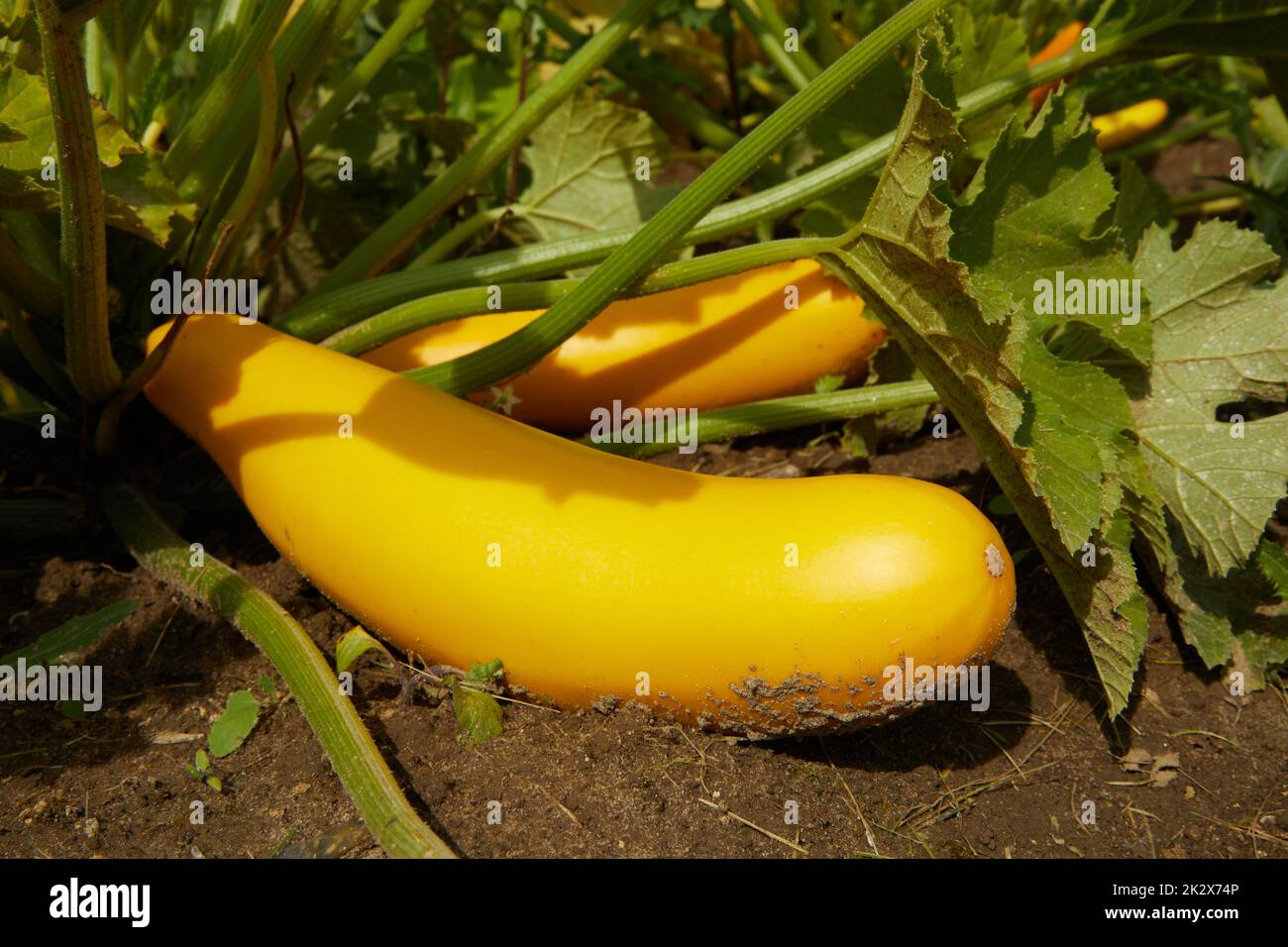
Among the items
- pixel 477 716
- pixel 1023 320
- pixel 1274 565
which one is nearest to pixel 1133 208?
pixel 1274 565

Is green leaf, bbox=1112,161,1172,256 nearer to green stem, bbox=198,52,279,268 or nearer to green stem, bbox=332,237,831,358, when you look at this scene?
green stem, bbox=332,237,831,358

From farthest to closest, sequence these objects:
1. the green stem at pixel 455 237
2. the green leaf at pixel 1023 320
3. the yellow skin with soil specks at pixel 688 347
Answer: the green stem at pixel 455 237, the yellow skin with soil specks at pixel 688 347, the green leaf at pixel 1023 320

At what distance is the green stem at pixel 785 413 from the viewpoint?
6.51 ft

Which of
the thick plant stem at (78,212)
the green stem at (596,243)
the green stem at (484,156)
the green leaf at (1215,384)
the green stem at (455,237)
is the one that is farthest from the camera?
the green stem at (455,237)

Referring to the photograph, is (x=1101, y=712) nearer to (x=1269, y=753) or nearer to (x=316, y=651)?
(x=1269, y=753)

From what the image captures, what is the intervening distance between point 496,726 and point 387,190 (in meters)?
1.63

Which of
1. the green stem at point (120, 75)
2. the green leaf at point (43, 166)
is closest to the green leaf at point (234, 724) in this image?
the green leaf at point (43, 166)

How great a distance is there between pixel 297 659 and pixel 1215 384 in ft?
4.48

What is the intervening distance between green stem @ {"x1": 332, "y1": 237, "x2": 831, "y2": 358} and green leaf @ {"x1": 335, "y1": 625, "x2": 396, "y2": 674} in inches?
17.2

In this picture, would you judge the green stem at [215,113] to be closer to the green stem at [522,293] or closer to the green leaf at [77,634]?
the green stem at [522,293]

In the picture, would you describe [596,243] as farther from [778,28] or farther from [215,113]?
[778,28]

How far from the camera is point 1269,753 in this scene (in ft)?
5.82

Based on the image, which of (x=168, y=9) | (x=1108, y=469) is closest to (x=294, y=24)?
(x=168, y=9)

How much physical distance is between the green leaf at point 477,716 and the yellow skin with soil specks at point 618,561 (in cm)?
5
